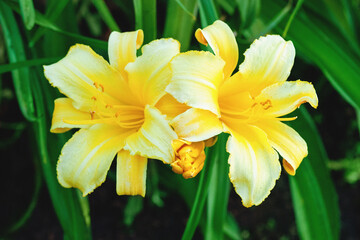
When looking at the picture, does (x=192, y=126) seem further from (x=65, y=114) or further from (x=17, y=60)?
(x=17, y=60)

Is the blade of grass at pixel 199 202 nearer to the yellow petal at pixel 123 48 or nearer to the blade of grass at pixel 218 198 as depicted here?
the blade of grass at pixel 218 198

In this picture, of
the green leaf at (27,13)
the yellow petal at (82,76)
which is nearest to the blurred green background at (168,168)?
the green leaf at (27,13)

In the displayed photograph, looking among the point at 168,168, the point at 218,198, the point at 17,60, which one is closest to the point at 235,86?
the point at 218,198

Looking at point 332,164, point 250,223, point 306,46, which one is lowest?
point 250,223

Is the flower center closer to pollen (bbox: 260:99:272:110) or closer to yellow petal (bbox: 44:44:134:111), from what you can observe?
yellow petal (bbox: 44:44:134:111)

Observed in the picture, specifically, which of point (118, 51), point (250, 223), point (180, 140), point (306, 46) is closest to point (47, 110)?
point (118, 51)

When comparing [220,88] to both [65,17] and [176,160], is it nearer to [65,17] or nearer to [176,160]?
[176,160]

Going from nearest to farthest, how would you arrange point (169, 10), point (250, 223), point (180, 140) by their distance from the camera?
point (180, 140)
point (169, 10)
point (250, 223)

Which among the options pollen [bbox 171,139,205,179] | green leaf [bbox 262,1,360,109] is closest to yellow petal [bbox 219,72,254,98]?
pollen [bbox 171,139,205,179]
